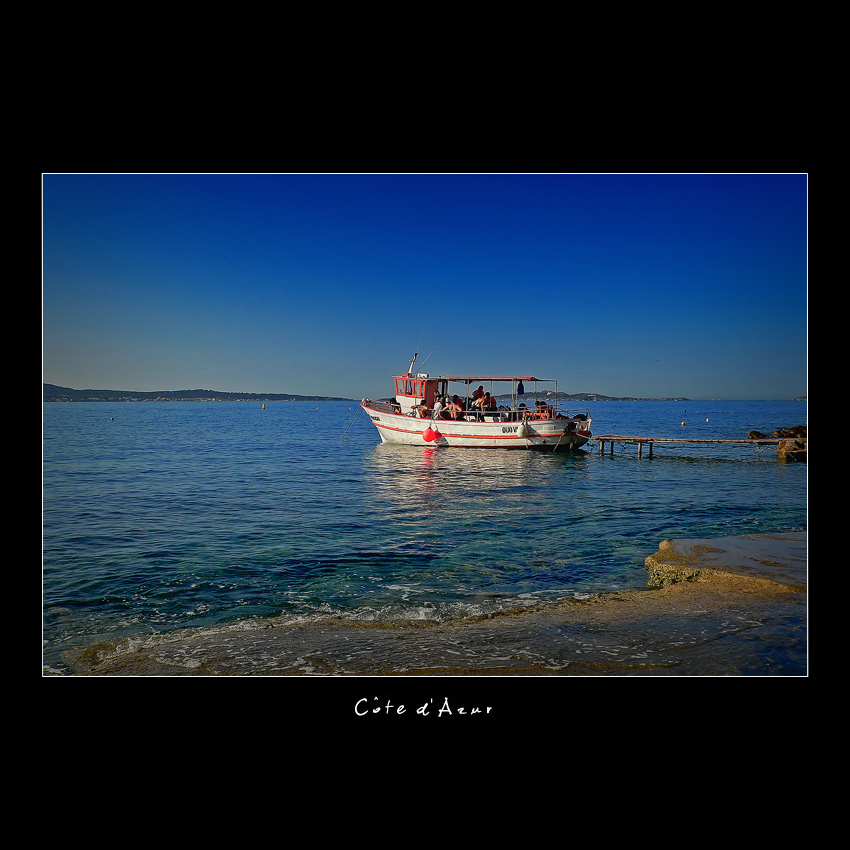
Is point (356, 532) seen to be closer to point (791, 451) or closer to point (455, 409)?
point (455, 409)

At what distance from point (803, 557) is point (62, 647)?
41.2ft

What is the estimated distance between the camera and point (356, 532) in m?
13.8

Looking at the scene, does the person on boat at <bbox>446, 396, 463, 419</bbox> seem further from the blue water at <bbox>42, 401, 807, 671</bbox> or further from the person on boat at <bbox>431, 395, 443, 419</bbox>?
the blue water at <bbox>42, 401, 807, 671</bbox>

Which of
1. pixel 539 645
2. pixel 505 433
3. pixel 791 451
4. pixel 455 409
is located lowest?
pixel 539 645

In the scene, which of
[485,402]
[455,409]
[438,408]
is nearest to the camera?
[455,409]

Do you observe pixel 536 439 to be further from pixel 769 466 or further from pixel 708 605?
pixel 708 605

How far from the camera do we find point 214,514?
1617cm

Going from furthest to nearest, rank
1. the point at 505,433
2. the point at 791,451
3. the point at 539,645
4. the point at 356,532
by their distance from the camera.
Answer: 1. the point at 505,433
2. the point at 791,451
3. the point at 356,532
4. the point at 539,645

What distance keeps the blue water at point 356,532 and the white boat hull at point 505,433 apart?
565 centimetres

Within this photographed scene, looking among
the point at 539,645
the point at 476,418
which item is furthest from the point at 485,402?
the point at 539,645

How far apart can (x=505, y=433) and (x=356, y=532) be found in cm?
2305

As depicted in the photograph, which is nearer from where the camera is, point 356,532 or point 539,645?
point 539,645

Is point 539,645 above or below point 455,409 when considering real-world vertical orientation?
below
